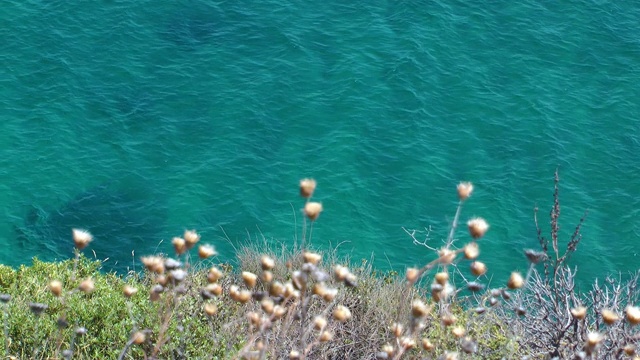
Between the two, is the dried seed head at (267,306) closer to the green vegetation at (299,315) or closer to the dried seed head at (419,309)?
the green vegetation at (299,315)

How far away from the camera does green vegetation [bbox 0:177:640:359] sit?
6168mm

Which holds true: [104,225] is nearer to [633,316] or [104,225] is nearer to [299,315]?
[299,315]

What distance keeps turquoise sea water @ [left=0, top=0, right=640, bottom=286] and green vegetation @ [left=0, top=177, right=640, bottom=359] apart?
6353 millimetres

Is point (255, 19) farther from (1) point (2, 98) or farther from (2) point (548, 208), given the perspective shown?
(2) point (548, 208)

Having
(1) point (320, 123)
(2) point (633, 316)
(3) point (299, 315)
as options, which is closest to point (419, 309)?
(3) point (299, 315)

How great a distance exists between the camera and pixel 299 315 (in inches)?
255

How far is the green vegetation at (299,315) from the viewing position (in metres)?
6.17

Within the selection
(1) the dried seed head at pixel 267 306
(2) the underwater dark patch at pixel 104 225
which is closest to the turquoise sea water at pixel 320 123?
(2) the underwater dark patch at pixel 104 225

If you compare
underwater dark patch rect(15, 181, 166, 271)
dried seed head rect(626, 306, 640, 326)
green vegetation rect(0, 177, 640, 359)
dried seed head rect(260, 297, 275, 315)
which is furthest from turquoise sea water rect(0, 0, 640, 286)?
dried seed head rect(626, 306, 640, 326)

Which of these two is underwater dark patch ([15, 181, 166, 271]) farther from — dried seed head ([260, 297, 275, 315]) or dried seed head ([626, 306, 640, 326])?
dried seed head ([626, 306, 640, 326])

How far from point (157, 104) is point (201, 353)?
14676 millimetres

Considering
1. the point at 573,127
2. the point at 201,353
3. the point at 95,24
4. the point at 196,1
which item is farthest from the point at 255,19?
the point at 201,353

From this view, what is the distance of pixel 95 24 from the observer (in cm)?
2655

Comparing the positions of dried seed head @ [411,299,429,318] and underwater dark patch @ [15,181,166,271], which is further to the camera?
underwater dark patch @ [15,181,166,271]
